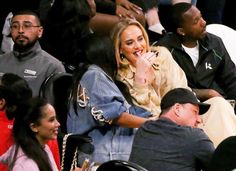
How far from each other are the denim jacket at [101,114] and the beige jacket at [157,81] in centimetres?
23

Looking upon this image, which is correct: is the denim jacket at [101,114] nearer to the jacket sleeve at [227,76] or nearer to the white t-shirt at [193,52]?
the white t-shirt at [193,52]

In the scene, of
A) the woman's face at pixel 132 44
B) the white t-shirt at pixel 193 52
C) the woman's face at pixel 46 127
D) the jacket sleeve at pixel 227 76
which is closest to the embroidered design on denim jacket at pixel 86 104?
the woman's face at pixel 46 127

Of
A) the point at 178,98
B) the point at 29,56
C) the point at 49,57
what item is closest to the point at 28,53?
the point at 29,56

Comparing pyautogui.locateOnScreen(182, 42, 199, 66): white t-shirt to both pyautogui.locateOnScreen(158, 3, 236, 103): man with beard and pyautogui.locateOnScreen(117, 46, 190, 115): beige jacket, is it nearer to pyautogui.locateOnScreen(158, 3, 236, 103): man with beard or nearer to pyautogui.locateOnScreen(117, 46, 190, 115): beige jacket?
pyautogui.locateOnScreen(158, 3, 236, 103): man with beard

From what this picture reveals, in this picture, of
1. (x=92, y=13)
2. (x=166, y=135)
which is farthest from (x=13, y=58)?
(x=166, y=135)

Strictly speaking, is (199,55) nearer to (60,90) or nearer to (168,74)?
(168,74)

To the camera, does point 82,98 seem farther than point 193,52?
No

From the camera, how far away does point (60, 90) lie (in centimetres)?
573

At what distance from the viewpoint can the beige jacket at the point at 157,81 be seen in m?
5.79

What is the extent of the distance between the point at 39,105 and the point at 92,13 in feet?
6.93

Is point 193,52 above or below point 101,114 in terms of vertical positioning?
below

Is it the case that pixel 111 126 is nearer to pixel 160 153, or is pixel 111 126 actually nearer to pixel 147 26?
pixel 160 153

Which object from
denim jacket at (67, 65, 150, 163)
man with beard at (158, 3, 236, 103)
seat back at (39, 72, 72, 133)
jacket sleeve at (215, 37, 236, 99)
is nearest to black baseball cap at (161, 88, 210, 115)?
denim jacket at (67, 65, 150, 163)

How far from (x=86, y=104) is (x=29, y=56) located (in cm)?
108
